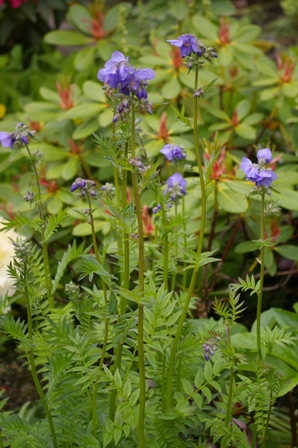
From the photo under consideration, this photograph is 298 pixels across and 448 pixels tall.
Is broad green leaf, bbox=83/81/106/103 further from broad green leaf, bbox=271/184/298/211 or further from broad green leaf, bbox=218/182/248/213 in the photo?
broad green leaf, bbox=271/184/298/211

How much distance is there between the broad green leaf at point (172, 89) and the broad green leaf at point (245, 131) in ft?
0.86

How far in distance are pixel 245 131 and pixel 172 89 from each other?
12.5 inches

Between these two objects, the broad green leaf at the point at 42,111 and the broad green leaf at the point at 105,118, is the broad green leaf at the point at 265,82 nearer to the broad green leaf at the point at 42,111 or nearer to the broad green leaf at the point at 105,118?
the broad green leaf at the point at 105,118

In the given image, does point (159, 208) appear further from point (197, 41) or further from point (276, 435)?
point (276, 435)

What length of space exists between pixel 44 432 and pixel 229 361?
43 cm

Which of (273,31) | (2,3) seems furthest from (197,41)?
(273,31)

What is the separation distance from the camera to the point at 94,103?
97.9 inches

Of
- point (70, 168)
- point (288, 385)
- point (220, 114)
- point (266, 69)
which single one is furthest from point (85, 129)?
point (288, 385)

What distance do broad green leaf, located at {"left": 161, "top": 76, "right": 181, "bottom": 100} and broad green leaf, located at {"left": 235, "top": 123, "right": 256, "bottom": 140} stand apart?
10.3 inches

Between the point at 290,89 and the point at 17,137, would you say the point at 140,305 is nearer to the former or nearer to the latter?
the point at 17,137

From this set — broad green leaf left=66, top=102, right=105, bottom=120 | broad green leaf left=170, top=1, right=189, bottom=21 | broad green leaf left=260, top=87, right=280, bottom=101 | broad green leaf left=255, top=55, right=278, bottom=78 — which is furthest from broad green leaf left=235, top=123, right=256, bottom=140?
broad green leaf left=170, top=1, right=189, bottom=21

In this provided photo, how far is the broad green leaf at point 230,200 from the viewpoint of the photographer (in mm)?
1972

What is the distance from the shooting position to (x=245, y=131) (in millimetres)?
2432

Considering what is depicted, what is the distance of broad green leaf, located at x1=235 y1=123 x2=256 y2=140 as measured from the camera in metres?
2.40
